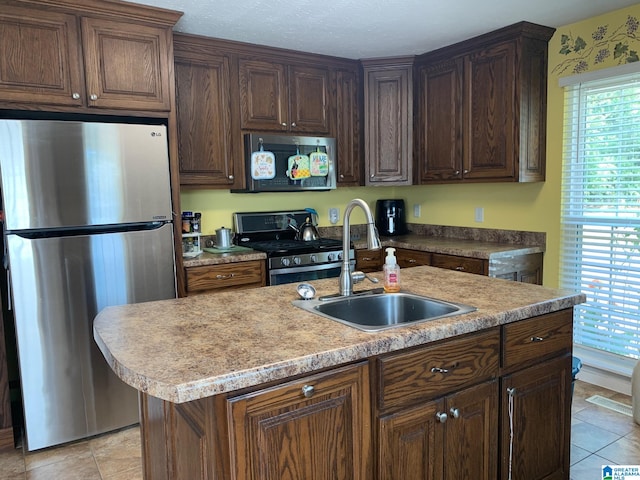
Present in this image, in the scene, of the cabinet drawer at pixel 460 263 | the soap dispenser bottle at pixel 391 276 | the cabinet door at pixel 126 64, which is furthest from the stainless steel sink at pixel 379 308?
the cabinet door at pixel 126 64

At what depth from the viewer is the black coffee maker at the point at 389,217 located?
4.21 m

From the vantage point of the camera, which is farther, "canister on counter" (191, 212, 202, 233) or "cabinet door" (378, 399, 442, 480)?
"canister on counter" (191, 212, 202, 233)

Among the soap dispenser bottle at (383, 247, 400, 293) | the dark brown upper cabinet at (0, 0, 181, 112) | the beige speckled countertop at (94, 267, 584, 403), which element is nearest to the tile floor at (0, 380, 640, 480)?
the beige speckled countertop at (94, 267, 584, 403)

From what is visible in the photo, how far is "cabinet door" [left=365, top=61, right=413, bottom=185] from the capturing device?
3.87 m

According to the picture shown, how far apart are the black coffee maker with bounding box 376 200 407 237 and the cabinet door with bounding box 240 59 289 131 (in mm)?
1194

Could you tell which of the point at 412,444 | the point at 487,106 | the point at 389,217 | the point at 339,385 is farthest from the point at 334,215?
the point at 339,385

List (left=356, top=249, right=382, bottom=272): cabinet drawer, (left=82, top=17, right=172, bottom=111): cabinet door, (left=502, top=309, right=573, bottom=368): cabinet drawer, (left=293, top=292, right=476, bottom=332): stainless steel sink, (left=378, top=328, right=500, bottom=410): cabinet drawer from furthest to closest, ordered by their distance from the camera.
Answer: (left=356, top=249, right=382, bottom=272): cabinet drawer
(left=82, top=17, right=172, bottom=111): cabinet door
(left=293, top=292, right=476, bottom=332): stainless steel sink
(left=502, top=309, right=573, bottom=368): cabinet drawer
(left=378, top=328, right=500, bottom=410): cabinet drawer

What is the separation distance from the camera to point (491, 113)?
11.0 feet

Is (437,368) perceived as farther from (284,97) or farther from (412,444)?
(284,97)

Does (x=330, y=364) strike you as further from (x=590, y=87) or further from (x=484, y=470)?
(x=590, y=87)

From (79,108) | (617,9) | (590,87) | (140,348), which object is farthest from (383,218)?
(140,348)

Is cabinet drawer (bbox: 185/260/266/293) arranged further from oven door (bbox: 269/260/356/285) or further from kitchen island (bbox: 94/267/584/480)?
kitchen island (bbox: 94/267/584/480)

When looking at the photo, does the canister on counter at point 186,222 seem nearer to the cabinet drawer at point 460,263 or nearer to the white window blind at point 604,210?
the cabinet drawer at point 460,263

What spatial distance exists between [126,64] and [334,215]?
6.94 ft
